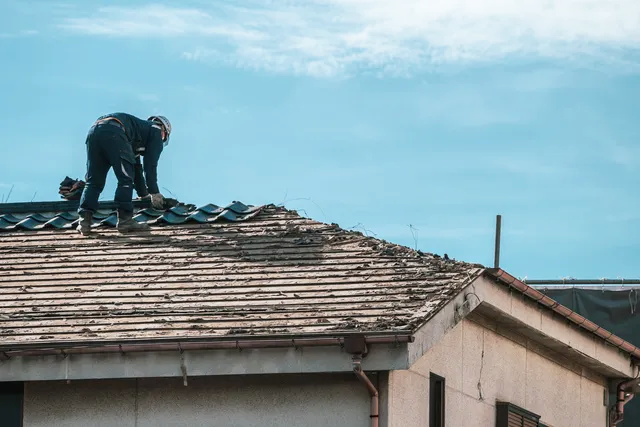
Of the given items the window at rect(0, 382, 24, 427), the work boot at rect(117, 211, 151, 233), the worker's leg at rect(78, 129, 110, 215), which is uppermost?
the worker's leg at rect(78, 129, 110, 215)

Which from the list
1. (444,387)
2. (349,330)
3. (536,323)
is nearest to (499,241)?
(536,323)

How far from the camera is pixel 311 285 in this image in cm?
1376

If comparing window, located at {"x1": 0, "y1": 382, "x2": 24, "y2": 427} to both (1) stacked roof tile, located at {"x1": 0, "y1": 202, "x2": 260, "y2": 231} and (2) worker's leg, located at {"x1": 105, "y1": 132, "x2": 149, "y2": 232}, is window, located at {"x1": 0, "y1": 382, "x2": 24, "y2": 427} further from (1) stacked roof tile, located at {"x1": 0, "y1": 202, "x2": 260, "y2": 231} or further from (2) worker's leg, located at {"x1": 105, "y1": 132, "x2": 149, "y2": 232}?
(1) stacked roof tile, located at {"x1": 0, "y1": 202, "x2": 260, "y2": 231}

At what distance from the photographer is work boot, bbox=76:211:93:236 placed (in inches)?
657

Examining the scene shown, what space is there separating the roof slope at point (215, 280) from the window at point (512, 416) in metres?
1.97

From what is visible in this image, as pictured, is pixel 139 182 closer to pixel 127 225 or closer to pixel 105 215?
pixel 105 215

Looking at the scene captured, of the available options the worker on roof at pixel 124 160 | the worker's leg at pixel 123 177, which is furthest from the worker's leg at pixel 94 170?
the worker's leg at pixel 123 177

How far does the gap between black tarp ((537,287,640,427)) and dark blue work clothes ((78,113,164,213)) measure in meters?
7.43

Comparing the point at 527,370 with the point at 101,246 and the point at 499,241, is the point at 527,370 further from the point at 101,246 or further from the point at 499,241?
the point at 101,246

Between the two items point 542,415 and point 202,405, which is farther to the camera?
point 542,415

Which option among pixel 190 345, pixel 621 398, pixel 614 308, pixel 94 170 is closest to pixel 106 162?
pixel 94 170

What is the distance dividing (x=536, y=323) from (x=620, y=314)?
6759mm

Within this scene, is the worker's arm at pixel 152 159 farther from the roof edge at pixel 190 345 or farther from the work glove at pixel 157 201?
the roof edge at pixel 190 345

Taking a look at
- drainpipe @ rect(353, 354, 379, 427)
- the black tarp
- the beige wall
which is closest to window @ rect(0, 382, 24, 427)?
drainpipe @ rect(353, 354, 379, 427)
